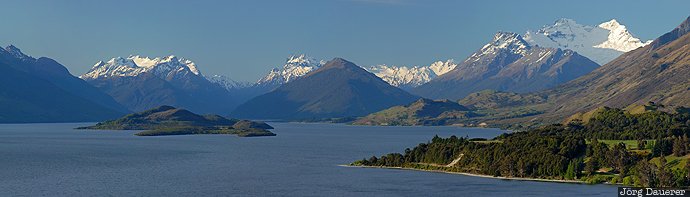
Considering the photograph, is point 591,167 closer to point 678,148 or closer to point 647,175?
point 678,148

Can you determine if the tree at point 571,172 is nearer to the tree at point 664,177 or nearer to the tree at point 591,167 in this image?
the tree at point 591,167

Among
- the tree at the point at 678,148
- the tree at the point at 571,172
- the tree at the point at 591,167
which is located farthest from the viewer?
the tree at the point at 678,148

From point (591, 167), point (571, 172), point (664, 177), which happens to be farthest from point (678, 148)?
point (664, 177)

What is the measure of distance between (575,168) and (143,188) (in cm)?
7767

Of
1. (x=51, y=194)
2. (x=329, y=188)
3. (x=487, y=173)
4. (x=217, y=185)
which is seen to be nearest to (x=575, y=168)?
(x=487, y=173)

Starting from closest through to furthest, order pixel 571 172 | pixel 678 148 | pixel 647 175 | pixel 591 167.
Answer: pixel 647 175 → pixel 571 172 → pixel 591 167 → pixel 678 148

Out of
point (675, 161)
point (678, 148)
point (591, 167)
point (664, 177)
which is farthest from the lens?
point (678, 148)

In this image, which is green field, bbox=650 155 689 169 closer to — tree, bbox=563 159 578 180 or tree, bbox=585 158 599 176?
tree, bbox=585 158 599 176

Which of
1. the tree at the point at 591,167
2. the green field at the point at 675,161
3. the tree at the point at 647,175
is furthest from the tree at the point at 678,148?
the tree at the point at 647,175

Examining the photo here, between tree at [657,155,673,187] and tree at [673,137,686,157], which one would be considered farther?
tree at [673,137,686,157]

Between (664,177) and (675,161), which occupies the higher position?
(675,161)

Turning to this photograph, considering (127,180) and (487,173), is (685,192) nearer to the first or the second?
(487,173)

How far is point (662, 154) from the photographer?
190m

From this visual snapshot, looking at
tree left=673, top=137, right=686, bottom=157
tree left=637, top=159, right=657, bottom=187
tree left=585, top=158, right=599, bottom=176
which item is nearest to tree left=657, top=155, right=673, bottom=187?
tree left=637, top=159, right=657, bottom=187
